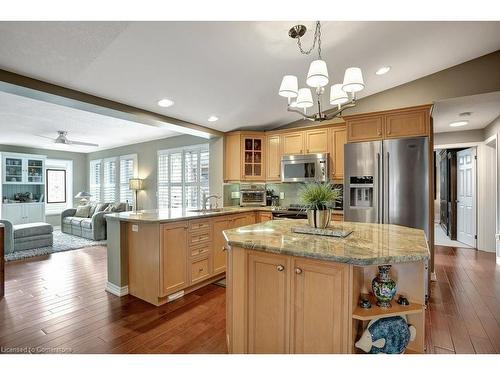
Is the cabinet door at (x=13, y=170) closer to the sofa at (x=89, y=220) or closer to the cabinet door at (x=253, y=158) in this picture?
the sofa at (x=89, y=220)

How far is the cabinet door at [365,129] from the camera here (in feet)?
11.2

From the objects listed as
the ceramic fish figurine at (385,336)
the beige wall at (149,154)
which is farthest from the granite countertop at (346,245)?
the beige wall at (149,154)

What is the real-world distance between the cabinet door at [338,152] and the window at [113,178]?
207 inches

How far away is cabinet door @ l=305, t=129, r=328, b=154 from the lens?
4.19 metres

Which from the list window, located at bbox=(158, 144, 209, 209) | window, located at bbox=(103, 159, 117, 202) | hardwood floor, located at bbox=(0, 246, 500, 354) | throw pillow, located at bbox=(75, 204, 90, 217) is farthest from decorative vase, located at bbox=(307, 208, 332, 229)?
window, located at bbox=(103, 159, 117, 202)

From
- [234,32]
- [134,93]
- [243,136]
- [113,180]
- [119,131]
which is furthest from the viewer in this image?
[113,180]

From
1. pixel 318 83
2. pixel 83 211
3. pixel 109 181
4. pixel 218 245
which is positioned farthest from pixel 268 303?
pixel 109 181

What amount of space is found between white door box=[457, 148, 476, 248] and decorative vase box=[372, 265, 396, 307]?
5.08 metres

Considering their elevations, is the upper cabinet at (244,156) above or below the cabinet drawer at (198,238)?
above
